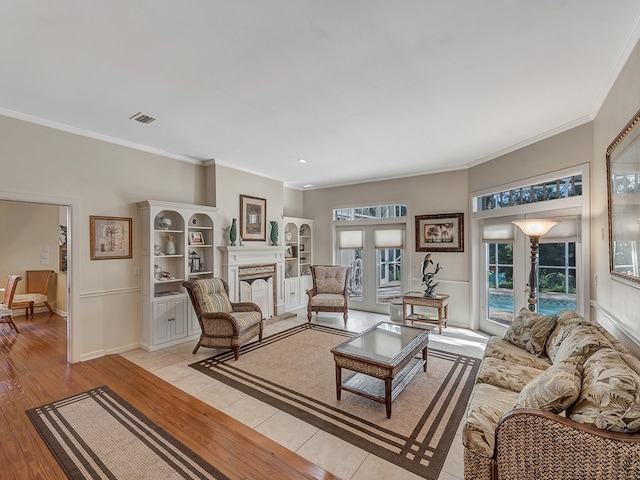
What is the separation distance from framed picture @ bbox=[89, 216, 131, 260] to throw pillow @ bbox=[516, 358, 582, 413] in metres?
4.63

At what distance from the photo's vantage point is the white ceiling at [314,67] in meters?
1.75

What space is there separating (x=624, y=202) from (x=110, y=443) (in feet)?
13.8

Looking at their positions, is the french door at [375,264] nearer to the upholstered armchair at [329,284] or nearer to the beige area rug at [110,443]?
the upholstered armchair at [329,284]

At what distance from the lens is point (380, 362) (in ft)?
8.24

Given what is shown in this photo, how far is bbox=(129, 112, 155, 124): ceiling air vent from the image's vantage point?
3.17m

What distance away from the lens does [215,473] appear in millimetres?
1903

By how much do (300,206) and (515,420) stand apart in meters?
6.27

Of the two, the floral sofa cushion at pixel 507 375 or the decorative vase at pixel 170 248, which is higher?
the decorative vase at pixel 170 248

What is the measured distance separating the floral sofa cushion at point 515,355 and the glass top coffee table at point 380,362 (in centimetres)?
68

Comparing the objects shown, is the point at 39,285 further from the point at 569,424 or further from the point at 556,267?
the point at 556,267

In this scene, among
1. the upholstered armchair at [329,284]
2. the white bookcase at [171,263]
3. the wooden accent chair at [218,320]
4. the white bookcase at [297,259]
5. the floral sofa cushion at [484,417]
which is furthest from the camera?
the white bookcase at [297,259]

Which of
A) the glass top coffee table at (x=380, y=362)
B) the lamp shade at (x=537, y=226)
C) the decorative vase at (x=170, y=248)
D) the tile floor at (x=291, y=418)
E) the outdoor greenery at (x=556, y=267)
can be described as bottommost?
the tile floor at (x=291, y=418)

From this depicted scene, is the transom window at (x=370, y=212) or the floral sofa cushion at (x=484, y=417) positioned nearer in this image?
the floral sofa cushion at (x=484, y=417)

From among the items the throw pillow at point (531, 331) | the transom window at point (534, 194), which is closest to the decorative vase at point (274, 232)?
the transom window at point (534, 194)
